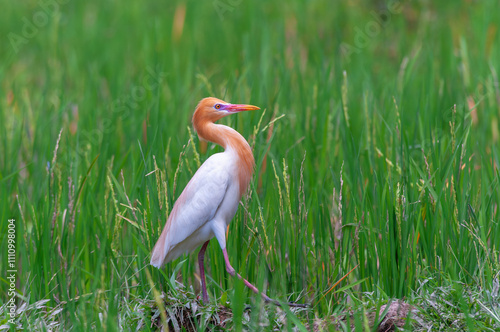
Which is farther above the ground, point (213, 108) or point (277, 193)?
point (213, 108)

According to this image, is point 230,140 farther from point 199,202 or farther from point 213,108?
point 199,202

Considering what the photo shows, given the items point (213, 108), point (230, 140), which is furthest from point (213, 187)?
point (213, 108)

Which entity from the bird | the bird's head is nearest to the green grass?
the bird

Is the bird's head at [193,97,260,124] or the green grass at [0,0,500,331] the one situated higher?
the bird's head at [193,97,260,124]

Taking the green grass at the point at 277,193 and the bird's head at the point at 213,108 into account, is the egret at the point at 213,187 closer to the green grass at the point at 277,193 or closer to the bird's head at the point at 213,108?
the bird's head at the point at 213,108

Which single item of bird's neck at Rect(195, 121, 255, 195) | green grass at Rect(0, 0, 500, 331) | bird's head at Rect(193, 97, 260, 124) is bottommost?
green grass at Rect(0, 0, 500, 331)

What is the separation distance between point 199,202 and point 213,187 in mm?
76

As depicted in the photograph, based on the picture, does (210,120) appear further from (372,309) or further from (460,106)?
(460,106)

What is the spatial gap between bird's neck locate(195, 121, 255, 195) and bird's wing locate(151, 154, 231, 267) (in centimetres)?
6

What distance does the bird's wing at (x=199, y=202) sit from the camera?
2303 millimetres

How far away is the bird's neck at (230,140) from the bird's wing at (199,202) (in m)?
0.06

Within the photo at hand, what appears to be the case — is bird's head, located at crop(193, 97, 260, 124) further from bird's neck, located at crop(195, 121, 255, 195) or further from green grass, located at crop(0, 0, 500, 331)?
green grass, located at crop(0, 0, 500, 331)

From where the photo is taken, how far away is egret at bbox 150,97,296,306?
7.53 ft

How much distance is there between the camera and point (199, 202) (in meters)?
2.30
